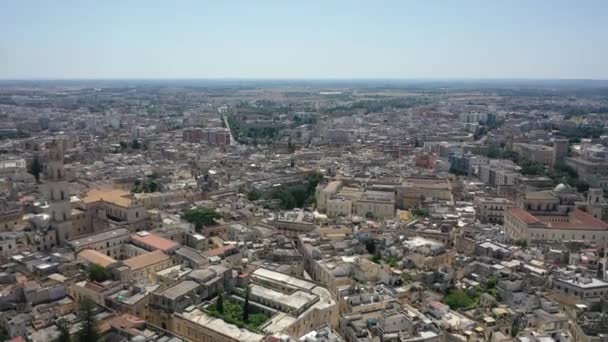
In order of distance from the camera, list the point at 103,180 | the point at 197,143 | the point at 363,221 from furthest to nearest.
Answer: the point at 197,143, the point at 103,180, the point at 363,221

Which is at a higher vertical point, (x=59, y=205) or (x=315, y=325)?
(x=59, y=205)

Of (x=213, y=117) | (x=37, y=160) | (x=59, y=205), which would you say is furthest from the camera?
(x=213, y=117)

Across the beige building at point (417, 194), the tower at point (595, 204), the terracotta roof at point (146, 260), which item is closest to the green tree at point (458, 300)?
the terracotta roof at point (146, 260)

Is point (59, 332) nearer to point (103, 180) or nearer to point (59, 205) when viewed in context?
point (59, 205)

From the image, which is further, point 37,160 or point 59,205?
point 37,160

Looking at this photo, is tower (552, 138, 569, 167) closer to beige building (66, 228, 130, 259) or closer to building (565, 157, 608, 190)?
building (565, 157, 608, 190)

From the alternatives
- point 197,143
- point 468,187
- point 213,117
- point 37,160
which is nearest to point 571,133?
point 468,187
